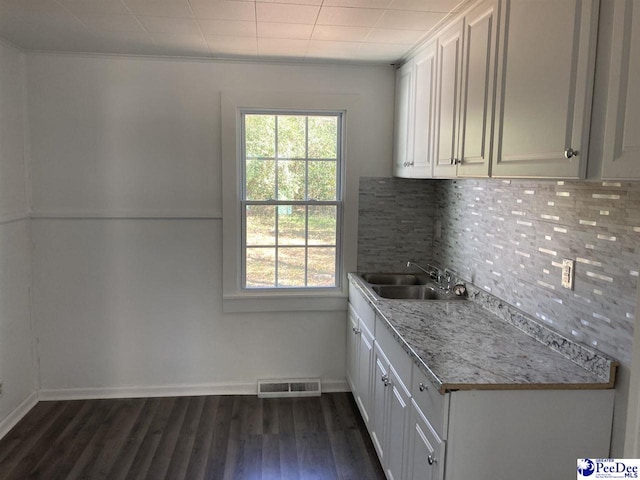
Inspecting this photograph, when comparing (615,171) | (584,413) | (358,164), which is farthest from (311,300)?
(615,171)

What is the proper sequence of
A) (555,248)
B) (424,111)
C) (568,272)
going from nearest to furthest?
1. (568,272)
2. (555,248)
3. (424,111)

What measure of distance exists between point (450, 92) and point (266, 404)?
2.36 metres

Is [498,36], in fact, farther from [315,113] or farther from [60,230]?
[60,230]

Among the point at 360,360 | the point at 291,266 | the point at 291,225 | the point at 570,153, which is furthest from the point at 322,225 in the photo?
the point at 570,153

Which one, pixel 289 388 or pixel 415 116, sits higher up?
pixel 415 116

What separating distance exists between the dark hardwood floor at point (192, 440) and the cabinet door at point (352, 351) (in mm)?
172

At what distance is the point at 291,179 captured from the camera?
11.6ft

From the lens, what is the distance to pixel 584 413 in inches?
66.2

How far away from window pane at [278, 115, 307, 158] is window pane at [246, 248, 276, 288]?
0.69 meters

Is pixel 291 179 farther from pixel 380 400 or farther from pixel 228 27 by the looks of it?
pixel 380 400

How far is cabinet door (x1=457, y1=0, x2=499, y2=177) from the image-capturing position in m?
1.97

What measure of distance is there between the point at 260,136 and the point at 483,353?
220 centimetres

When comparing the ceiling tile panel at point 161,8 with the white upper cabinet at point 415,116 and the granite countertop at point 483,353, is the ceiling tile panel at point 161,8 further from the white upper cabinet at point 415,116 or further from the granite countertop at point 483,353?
the granite countertop at point 483,353

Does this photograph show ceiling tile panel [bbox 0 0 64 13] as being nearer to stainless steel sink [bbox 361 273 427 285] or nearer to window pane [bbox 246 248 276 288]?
window pane [bbox 246 248 276 288]
